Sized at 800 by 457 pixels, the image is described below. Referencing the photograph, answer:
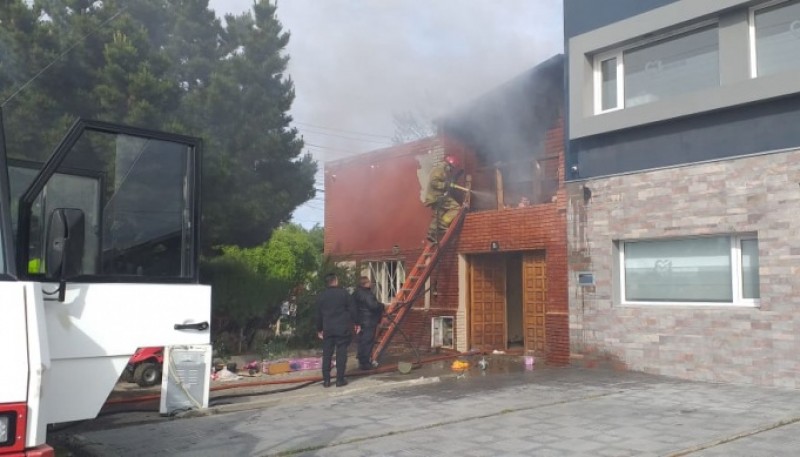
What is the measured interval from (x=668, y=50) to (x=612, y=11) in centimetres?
111

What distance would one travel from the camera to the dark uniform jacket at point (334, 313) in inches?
375

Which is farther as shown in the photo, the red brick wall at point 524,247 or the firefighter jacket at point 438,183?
the firefighter jacket at point 438,183

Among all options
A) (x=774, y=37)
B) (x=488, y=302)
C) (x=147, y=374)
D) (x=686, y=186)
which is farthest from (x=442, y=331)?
(x=774, y=37)

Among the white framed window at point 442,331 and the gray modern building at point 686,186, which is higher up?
the gray modern building at point 686,186

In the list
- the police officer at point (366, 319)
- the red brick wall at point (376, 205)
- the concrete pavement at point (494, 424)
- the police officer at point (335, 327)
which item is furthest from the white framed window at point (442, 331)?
the concrete pavement at point (494, 424)

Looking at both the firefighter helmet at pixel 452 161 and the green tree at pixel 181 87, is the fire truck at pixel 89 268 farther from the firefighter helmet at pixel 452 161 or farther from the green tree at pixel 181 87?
the firefighter helmet at pixel 452 161

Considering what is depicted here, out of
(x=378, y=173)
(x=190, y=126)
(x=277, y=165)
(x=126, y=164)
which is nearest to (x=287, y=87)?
(x=277, y=165)

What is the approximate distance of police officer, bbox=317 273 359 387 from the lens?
9383mm

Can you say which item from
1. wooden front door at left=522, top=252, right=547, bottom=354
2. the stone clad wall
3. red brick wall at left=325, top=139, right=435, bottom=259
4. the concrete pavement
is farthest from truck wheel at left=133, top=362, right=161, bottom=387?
red brick wall at left=325, top=139, right=435, bottom=259

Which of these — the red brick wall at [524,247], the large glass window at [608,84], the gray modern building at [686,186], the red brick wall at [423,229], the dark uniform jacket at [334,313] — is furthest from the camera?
the red brick wall at [423,229]

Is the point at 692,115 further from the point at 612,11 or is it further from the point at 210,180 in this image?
the point at 210,180

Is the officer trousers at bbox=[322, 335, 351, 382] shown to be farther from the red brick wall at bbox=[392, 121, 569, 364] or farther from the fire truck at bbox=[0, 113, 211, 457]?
the fire truck at bbox=[0, 113, 211, 457]

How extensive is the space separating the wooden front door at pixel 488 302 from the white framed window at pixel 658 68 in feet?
13.0

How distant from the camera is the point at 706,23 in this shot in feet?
31.2
